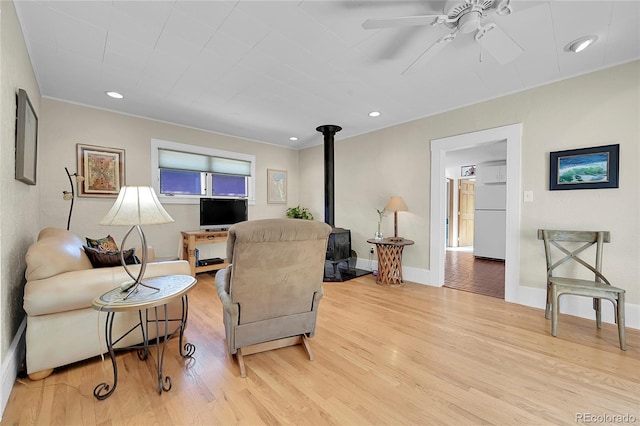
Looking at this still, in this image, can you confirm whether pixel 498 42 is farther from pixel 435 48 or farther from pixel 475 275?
pixel 475 275

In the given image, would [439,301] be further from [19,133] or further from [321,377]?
[19,133]

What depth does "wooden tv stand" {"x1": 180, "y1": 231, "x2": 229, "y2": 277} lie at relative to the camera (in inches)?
149

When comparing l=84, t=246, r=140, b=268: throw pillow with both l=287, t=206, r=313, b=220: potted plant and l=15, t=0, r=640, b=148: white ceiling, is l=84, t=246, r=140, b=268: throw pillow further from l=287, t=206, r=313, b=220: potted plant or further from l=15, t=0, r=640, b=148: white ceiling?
l=287, t=206, r=313, b=220: potted plant

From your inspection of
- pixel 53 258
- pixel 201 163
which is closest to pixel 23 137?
pixel 53 258

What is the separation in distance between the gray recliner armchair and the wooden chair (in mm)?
2055

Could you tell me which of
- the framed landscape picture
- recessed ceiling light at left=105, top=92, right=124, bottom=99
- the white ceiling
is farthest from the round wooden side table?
recessed ceiling light at left=105, top=92, right=124, bottom=99

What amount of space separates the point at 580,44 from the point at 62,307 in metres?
4.22

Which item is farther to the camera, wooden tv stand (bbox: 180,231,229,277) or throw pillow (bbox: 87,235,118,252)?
wooden tv stand (bbox: 180,231,229,277)

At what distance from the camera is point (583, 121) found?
257cm

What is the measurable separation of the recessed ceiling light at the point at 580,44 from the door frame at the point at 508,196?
0.86 m

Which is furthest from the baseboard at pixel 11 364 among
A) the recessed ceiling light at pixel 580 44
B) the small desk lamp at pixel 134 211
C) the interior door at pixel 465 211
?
the interior door at pixel 465 211

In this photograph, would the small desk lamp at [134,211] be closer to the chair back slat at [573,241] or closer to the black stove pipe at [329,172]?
the black stove pipe at [329,172]

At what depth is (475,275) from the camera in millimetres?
4324

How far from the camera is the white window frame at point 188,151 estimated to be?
3945 mm
